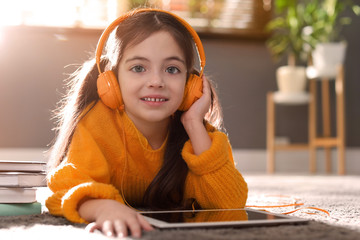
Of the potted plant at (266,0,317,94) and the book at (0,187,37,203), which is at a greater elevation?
the potted plant at (266,0,317,94)

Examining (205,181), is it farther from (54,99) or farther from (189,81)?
(54,99)

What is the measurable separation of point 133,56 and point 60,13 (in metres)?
2.66

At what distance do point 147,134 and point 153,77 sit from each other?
187 millimetres

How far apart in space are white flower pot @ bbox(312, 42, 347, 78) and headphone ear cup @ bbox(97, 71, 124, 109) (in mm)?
2570

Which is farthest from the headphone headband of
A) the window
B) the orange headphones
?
the window

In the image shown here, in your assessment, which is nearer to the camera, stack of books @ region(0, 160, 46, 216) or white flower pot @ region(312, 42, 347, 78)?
stack of books @ region(0, 160, 46, 216)

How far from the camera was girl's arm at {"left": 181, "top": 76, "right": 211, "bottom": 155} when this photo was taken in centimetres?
101

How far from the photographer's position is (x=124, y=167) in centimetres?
103

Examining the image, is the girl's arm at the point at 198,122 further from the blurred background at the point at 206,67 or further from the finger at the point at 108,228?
the blurred background at the point at 206,67

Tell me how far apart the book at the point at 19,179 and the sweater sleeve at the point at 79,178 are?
0.03 metres

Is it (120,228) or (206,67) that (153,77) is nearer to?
(120,228)

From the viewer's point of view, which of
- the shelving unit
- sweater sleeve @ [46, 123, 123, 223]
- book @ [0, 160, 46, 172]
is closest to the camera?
sweater sleeve @ [46, 123, 123, 223]

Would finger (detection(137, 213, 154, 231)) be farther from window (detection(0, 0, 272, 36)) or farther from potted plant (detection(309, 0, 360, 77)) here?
potted plant (detection(309, 0, 360, 77))

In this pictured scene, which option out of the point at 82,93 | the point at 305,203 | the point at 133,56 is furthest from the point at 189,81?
the point at 305,203
